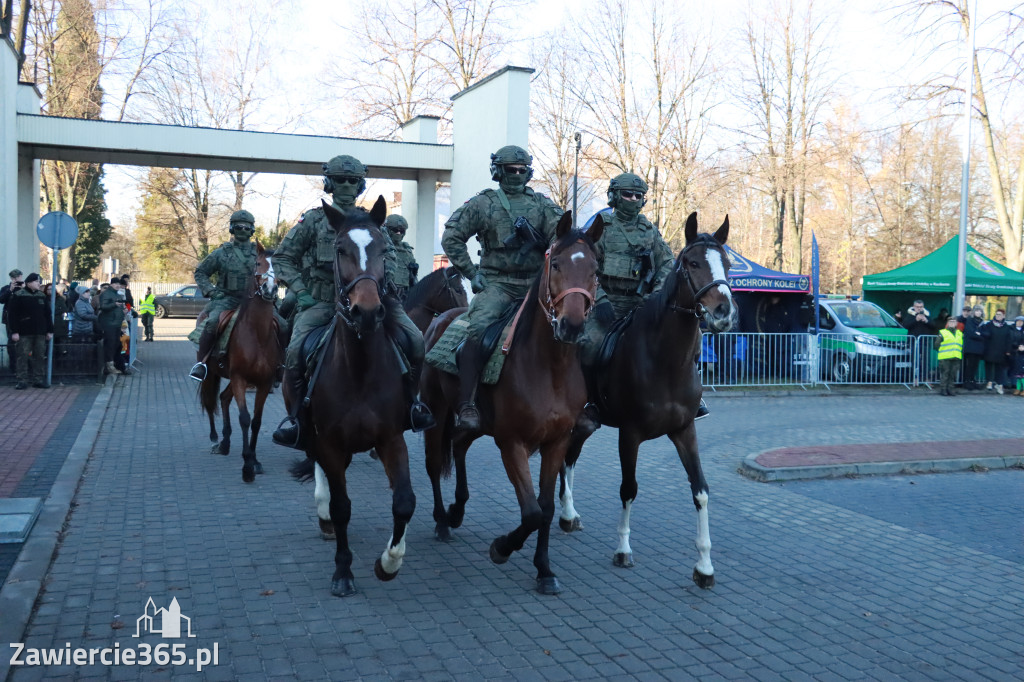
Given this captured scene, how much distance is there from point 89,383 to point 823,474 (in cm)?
1435

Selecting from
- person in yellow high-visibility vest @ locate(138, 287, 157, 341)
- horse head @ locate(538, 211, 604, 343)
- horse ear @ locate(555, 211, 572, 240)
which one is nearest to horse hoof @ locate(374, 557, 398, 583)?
horse head @ locate(538, 211, 604, 343)

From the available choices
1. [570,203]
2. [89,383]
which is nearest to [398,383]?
[89,383]

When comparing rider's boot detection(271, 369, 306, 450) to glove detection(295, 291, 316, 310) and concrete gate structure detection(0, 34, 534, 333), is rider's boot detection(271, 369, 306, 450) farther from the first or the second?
concrete gate structure detection(0, 34, 534, 333)

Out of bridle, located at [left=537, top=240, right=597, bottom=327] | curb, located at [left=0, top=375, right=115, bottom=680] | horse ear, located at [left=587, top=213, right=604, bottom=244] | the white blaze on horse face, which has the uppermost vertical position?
horse ear, located at [left=587, top=213, right=604, bottom=244]

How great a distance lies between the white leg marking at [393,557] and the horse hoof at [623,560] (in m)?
1.70

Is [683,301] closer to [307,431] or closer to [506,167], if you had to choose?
[506,167]

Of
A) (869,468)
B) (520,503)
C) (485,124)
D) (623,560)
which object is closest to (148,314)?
(485,124)

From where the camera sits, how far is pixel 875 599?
5715 millimetres

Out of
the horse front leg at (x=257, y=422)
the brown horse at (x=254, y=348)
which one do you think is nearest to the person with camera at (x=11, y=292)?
the brown horse at (x=254, y=348)

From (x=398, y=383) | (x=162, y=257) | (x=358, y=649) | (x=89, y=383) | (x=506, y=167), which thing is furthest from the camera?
(x=162, y=257)

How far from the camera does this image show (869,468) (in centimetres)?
1035

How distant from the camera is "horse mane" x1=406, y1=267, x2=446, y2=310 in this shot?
10.4m

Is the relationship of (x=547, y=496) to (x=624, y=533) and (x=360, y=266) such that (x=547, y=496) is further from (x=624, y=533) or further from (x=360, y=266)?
(x=360, y=266)

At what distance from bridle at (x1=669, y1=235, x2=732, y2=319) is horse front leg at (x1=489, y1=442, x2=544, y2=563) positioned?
1495 millimetres
